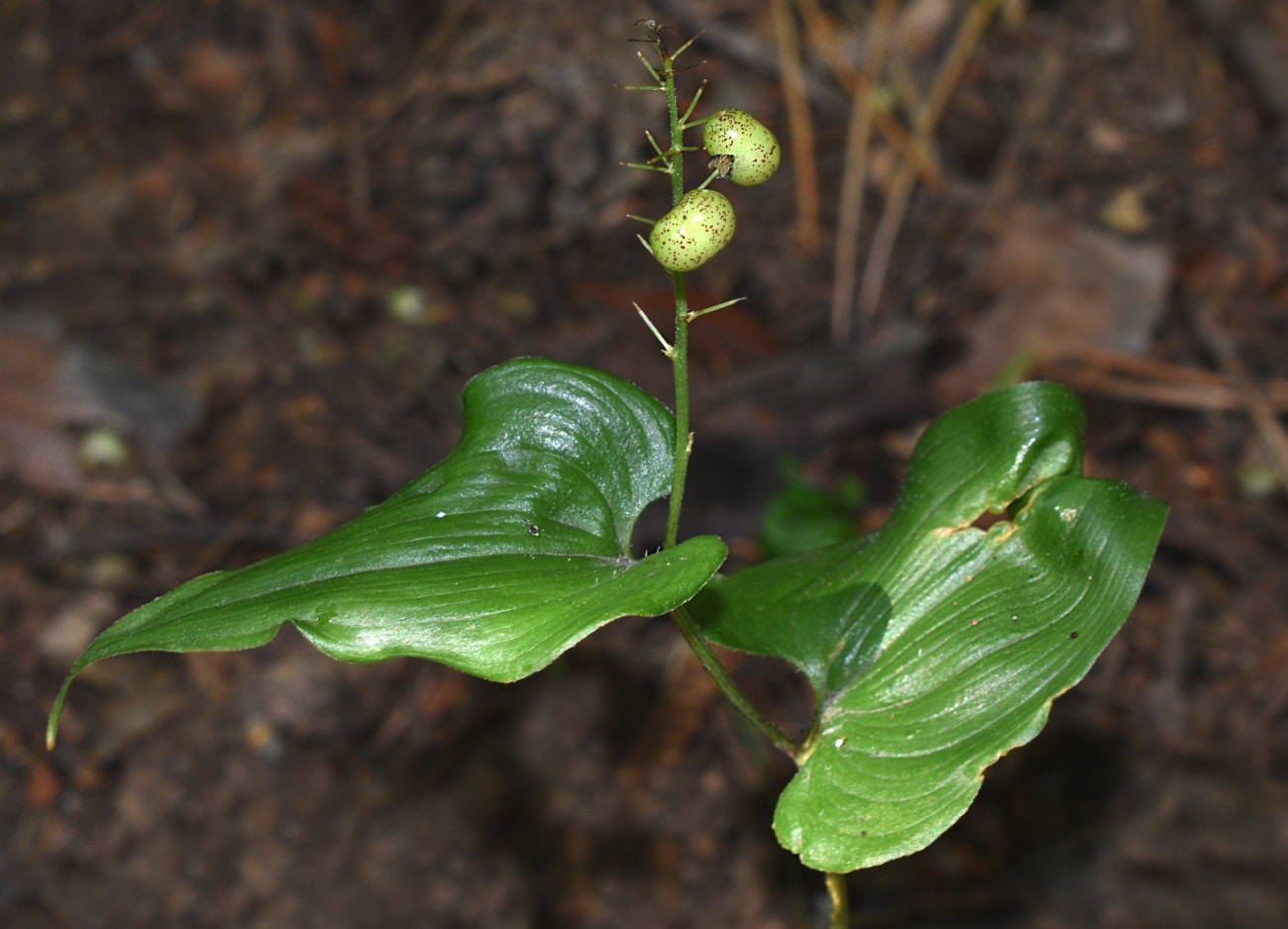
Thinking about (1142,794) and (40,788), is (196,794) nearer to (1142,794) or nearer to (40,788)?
(40,788)

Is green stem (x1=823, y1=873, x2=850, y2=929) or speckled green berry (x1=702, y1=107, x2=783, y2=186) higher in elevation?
speckled green berry (x1=702, y1=107, x2=783, y2=186)

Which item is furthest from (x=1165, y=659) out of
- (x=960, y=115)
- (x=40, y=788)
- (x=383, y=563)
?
(x=40, y=788)

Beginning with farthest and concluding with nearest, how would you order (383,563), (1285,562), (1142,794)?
1. (1285,562)
2. (1142,794)
3. (383,563)

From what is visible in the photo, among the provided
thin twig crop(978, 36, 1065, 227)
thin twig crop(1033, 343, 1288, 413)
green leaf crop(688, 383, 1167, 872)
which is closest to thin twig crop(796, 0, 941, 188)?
thin twig crop(978, 36, 1065, 227)

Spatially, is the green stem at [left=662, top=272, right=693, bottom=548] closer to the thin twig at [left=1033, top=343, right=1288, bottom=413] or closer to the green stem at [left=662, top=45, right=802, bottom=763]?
the green stem at [left=662, top=45, right=802, bottom=763]

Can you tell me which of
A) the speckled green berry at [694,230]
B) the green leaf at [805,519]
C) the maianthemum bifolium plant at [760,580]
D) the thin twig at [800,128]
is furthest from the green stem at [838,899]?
the thin twig at [800,128]

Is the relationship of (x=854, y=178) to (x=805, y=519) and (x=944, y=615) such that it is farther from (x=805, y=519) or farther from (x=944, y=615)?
(x=944, y=615)

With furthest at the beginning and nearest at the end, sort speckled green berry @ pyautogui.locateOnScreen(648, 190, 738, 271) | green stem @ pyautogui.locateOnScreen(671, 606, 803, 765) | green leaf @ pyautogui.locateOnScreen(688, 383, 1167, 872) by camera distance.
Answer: green stem @ pyautogui.locateOnScreen(671, 606, 803, 765)
green leaf @ pyautogui.locateOnScreen(688, 383, 1167, 872)
speckled green berry @ pyautogui.locateOnScreen(648, 190, 738, 271)
